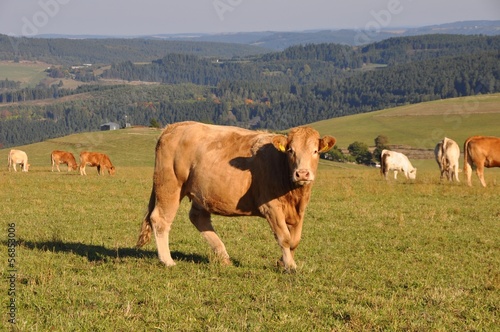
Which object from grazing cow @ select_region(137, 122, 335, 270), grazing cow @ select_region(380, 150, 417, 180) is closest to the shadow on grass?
grazing cow @ select_region(137, 122, 335, 270)

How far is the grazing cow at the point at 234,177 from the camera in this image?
334 inches

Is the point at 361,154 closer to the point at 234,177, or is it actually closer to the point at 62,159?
the point at 62,159

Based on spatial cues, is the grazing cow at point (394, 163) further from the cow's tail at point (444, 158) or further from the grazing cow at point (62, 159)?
the grazing cow at point (62, 159)

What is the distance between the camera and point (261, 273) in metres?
8.38

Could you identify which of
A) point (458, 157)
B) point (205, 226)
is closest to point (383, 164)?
point (458, 157)

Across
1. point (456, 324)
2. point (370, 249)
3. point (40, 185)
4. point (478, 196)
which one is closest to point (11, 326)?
point (456, 324)

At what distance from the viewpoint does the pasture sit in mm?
6328

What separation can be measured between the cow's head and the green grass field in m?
1.44

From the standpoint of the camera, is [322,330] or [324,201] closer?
[322,330]

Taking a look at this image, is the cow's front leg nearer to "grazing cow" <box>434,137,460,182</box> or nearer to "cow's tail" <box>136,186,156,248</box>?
"cow's tail" <box>136,186,156,248</box>

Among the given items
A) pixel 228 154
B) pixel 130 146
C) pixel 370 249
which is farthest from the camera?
pixel 130 146

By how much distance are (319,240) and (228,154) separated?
3432mm

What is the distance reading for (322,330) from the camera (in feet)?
19.7

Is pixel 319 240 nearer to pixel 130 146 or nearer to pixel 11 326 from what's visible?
pixel 11 326
